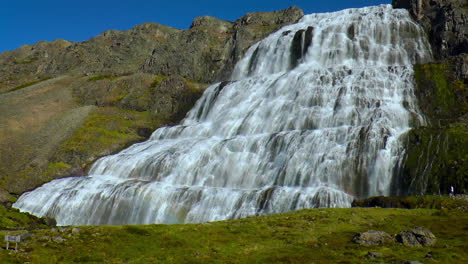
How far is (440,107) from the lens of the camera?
58781 mm

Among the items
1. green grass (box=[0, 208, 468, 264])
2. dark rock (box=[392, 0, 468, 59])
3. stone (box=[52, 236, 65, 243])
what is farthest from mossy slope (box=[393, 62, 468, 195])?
stone (box=[52, 236, 65, 243])

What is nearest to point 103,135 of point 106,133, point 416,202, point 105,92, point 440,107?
point 106,133

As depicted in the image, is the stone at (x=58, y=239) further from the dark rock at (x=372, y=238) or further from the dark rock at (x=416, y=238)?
the dark rock at (x=416, y=238)

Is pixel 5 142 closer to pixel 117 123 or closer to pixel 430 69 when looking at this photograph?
pixel 117 123

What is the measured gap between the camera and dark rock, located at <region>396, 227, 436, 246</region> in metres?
21.9

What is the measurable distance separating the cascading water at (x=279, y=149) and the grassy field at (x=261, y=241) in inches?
445

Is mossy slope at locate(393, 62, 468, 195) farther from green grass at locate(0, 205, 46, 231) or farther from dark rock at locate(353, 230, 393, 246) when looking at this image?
green grass at locate(0, 205, 46, 231)

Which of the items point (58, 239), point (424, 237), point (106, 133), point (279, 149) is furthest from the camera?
point (106, 133)

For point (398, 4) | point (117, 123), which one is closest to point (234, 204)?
point (117, 123)

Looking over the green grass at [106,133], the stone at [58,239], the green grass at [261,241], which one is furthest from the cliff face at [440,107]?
the green grass at [106,133]

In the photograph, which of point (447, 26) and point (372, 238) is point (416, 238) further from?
point (447, 26)

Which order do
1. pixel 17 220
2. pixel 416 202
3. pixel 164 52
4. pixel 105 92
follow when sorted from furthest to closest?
pixel 164 52
pixel 105 92
pixel 17 220
pixel 416 202

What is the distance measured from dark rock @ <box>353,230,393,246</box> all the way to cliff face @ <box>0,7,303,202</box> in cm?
5541

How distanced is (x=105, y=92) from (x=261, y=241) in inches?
3925
